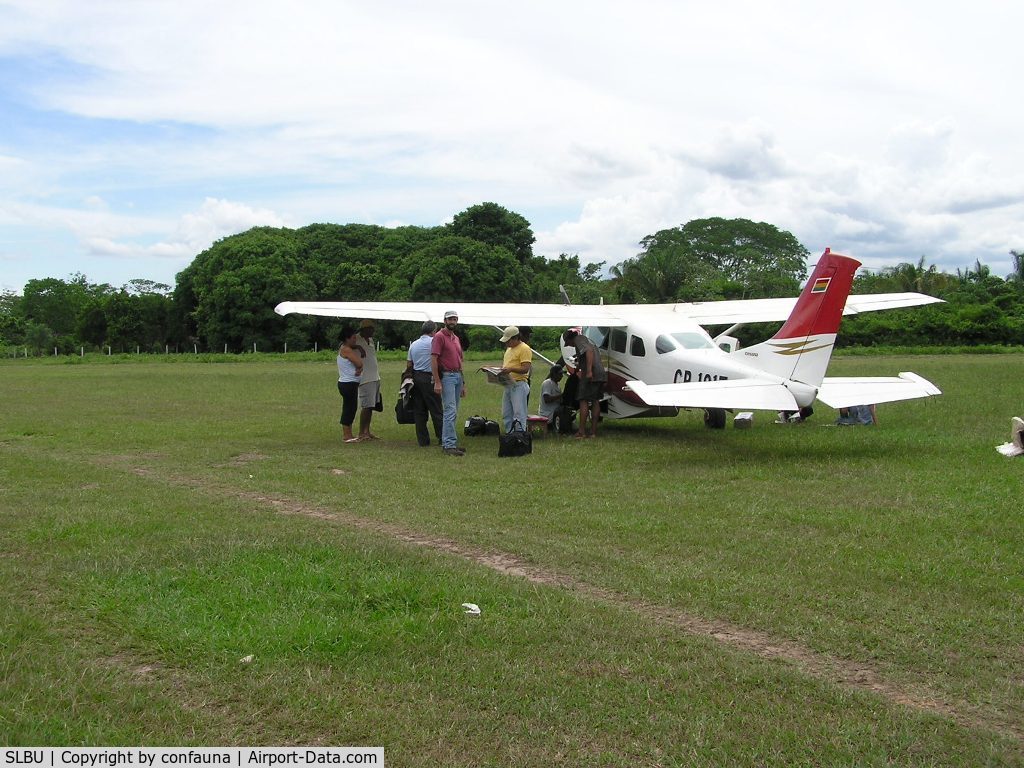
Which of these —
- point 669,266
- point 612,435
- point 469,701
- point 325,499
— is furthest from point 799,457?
point 669,266

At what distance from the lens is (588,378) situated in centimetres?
1283

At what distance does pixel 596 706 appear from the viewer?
382 centimetres

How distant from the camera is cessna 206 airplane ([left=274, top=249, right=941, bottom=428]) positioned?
10555 millimetres

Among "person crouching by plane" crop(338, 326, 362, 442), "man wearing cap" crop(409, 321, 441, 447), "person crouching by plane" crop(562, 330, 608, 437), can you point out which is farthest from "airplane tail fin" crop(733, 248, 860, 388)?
"person crouching by plane" crop(338, 326, 362, 442)

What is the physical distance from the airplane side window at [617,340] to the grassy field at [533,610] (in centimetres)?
365

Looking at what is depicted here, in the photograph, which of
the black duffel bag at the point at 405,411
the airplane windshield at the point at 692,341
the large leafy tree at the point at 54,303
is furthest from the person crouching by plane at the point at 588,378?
the large leafy tree at the point at 54,303

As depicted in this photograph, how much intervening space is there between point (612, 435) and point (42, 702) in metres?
10.2

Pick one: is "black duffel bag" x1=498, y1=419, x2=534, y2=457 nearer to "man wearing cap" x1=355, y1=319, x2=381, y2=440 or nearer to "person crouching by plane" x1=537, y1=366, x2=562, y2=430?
"person crouching by plane" x1=537, y1=366, x2=562, y2=430

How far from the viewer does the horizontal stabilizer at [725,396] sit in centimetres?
1036

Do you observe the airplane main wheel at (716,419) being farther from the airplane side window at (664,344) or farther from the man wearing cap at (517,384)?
the man wearing cap at (517,384)

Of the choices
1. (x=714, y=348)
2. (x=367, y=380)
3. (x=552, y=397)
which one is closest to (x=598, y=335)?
(x=552, y=397)

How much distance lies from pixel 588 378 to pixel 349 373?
134 inches

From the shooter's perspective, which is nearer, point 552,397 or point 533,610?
point 533,610

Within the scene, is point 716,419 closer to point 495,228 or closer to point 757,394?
point 757,394
